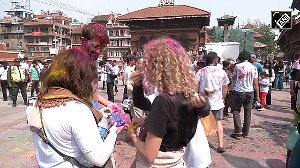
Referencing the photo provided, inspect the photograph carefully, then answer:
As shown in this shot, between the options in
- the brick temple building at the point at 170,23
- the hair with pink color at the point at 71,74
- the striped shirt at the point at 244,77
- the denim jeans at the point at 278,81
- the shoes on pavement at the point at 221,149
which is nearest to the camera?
the hair with pink color at the point at 71,74

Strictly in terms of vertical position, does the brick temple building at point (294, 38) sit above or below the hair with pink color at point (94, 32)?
above

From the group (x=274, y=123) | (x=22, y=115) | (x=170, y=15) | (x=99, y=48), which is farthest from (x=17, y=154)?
(x=170, y=15)

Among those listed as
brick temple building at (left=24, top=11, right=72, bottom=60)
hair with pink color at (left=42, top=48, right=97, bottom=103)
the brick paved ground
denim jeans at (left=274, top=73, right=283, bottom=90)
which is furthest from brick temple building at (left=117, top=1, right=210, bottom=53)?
brick temple building at (left=24, top=11, right=72, bottom=60)

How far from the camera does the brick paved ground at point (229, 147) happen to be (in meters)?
4.31

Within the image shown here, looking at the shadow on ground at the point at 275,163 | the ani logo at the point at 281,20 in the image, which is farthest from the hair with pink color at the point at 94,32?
the ani logo at the point at 281,20

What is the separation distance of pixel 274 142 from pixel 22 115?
7377mm

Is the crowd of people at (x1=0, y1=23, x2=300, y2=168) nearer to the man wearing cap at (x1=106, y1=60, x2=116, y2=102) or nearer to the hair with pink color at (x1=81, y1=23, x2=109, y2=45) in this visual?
the hair with pink color at (x1=81, y1=23, x2=109, y2=45)

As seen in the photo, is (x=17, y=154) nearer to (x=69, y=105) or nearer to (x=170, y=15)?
(x=69, y=105)

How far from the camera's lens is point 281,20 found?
305 inches

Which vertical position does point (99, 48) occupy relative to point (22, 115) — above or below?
above

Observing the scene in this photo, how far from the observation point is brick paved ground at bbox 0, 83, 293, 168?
14.1 ft

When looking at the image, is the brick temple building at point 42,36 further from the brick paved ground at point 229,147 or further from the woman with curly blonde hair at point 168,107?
the woman with curly blonde hair at point 168,107

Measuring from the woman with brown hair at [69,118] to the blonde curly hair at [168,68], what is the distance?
1.42 ft

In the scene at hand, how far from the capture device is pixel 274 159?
4484 mm
